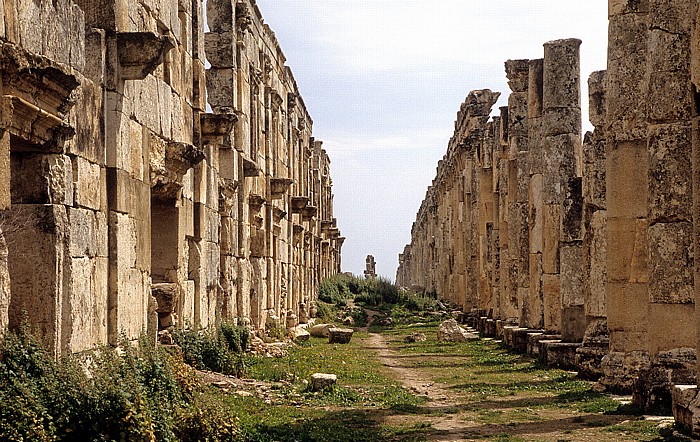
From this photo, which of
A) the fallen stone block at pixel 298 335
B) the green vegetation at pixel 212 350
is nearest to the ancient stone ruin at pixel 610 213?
the fallen stone block at pixel 298 335

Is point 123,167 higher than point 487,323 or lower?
higher

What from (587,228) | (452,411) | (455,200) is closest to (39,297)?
(452,411)

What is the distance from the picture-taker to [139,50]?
1091cm

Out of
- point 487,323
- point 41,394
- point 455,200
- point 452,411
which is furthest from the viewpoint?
point 455,200

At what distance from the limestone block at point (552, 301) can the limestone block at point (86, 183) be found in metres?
12.4

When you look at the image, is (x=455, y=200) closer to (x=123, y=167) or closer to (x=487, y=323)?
(x=487, y=323)

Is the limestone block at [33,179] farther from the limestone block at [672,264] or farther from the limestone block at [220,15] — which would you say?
the limestone block at [220,15]

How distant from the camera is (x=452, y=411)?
42.7 ft

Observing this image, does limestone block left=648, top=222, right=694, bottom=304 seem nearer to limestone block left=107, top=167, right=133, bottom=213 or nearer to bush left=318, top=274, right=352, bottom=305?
limestone block left=107, top=167, right=133, bottom=213

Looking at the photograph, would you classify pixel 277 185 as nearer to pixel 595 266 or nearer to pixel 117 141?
pixel 595 266

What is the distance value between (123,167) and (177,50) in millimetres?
4117

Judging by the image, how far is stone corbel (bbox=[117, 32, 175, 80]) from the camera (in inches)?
428

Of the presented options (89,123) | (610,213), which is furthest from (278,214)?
(89,123)

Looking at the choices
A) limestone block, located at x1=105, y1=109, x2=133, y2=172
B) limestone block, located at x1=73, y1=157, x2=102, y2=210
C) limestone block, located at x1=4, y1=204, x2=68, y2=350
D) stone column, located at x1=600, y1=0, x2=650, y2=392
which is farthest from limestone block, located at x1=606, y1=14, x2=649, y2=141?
limestone block, located at x1=4, y1=204, x2=68, y2=350
